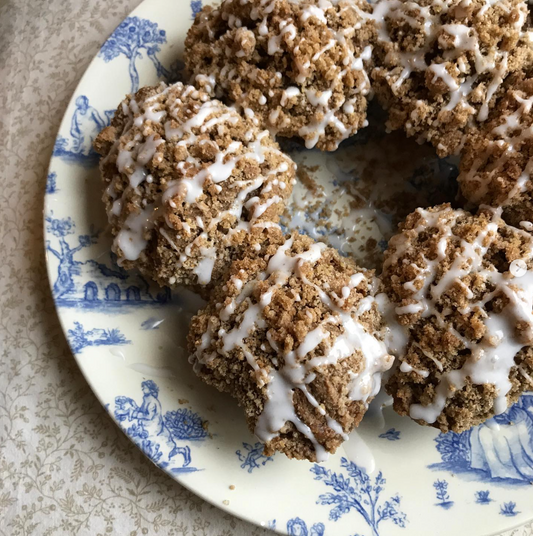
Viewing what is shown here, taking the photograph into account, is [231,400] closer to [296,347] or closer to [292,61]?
[296,347]

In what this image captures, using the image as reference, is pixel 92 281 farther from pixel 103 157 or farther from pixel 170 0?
pixel 170 0

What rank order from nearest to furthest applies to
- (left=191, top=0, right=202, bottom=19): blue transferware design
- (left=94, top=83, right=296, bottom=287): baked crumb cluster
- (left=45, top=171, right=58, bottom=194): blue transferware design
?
(left=94, top=83, right=296, bottom=287): baked crumb cluster, (left=45, top=171, right=58, bottom=194): blue transferware design, (left=191, top=0, right=202, bottom=19): blue transferware design

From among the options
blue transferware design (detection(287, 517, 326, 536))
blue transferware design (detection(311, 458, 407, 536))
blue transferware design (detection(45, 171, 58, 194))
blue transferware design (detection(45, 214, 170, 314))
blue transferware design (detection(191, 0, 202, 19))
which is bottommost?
blue transferware design (detection(287, 517, 326, 536))

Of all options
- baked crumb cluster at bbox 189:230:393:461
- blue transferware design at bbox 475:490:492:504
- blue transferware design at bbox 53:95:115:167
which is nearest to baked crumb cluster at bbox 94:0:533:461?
baked crumb cluster at bbox 189:230:393:461

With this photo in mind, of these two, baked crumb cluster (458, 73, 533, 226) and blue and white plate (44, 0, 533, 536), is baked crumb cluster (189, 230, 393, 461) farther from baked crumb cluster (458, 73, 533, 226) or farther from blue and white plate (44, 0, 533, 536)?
baked crumb cluster (458, 73, 533, 226)

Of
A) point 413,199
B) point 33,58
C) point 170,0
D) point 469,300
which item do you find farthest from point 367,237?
point 33,58

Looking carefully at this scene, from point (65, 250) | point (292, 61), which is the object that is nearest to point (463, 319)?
point (292, 61)
